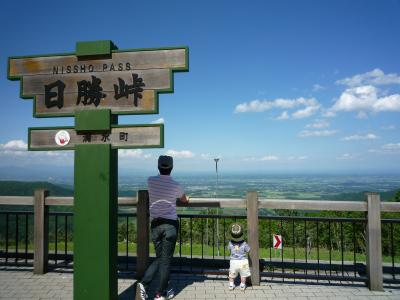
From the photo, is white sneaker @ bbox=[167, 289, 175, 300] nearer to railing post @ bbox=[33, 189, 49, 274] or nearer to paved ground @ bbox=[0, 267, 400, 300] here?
paved ground @ bbox=[0, 267, 400, 300]

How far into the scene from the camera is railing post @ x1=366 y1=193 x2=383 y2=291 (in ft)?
16.8

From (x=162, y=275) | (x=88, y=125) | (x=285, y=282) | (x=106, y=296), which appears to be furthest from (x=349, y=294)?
(x=88, y=125)

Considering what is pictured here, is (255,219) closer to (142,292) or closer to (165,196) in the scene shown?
(165,196)

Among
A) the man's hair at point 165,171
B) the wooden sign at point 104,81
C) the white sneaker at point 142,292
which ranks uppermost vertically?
the wooden sign at point 104,81

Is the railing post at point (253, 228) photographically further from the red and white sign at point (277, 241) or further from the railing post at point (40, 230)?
the railing post at point (40, 230)

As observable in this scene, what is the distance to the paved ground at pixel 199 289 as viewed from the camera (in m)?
4.84

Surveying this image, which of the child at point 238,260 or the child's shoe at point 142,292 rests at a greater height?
the child at point 238,260

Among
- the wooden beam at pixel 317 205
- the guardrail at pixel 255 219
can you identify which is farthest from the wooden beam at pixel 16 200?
the wooden beam at pixel 317 205

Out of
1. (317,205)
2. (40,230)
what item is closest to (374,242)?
(317,205)

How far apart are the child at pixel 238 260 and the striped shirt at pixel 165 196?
1257 mm

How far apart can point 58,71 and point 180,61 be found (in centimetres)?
175

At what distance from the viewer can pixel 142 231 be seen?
5477mm

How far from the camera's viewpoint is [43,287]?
525 cm

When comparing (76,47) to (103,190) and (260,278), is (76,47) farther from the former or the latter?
(260,278)
